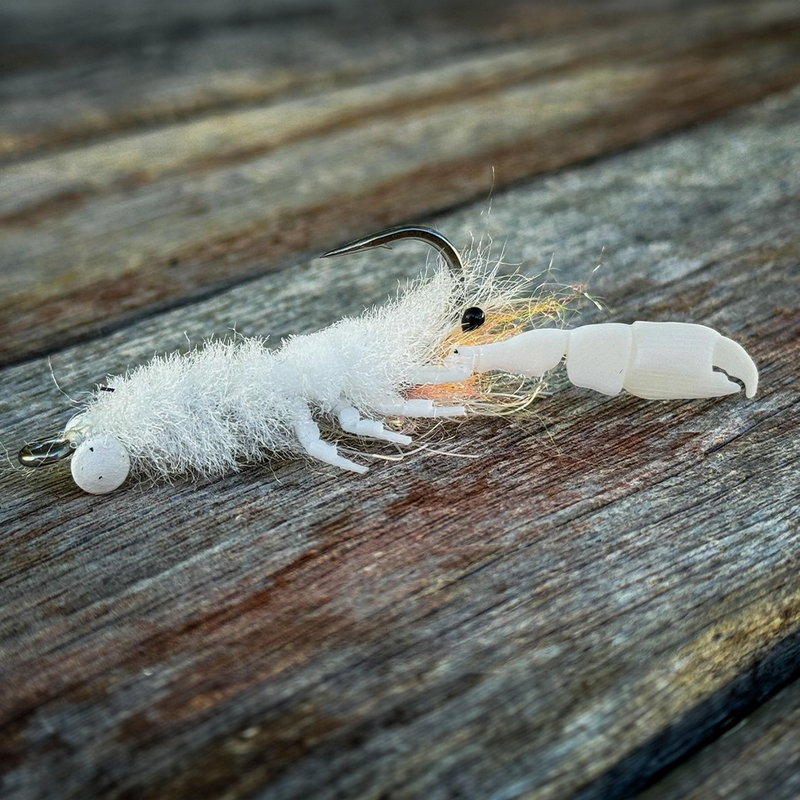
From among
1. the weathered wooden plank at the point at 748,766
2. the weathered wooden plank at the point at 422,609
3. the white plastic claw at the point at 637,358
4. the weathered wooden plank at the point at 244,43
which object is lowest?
the weathered wooden plank at the point at 748,766

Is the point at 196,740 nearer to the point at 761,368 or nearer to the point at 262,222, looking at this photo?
the point at 761,368

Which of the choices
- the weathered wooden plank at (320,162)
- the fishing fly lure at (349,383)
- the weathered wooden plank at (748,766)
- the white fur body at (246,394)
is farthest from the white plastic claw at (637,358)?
the weathered wooden plank at (320,162)

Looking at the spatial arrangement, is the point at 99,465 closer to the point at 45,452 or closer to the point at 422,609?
the point at 45,452

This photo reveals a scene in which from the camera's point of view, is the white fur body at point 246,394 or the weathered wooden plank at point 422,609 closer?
the weathered wooden plank at point 422,609

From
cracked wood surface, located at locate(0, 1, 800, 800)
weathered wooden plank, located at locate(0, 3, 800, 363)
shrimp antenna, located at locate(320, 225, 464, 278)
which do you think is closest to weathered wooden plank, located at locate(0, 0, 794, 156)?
weathered wooden plank, located at locate(0, 3, 800, 363)

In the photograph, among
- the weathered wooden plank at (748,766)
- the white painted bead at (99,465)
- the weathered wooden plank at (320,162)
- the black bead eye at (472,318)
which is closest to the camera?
the weathered wooden plank at (748,766)

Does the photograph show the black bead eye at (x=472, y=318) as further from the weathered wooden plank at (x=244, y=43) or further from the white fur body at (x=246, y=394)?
the weathered wooden plank at (x=244, y=43)
